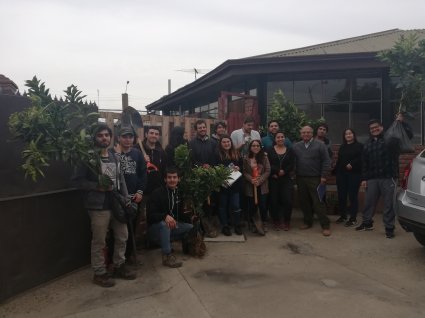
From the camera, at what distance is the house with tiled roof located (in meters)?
8.57

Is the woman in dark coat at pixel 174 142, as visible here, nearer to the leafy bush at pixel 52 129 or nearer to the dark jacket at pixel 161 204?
the dark jacket at pixel 161 204

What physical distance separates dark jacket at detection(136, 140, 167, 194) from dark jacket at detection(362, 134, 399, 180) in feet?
10.3

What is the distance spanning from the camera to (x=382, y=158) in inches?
236

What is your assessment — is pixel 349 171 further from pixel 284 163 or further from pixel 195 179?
pixel 195 179

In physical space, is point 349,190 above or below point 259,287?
above

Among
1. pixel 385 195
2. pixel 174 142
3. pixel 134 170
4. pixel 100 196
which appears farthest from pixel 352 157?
pixel 100 196

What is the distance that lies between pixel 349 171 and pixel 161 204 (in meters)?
3.43

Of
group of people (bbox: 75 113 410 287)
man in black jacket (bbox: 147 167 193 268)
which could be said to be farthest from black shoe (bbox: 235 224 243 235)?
man in black jacket (bbox: 147 167 193 268)

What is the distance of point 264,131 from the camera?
8.11m

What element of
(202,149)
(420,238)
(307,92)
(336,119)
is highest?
(307,92)

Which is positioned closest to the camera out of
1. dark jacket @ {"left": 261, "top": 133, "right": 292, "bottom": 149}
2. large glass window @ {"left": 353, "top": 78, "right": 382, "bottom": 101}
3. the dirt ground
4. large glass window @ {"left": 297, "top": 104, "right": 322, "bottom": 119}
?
the dirt ground

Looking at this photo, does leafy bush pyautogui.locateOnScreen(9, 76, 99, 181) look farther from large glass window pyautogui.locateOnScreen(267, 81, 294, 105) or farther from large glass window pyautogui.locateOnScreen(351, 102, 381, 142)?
large glass window pyautogui.locateOnScreen(351, 102, 381, 142)

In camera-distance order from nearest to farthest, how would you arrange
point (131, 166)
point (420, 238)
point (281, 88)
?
point (131, 166) → point (420, 238) → point (281, 88)

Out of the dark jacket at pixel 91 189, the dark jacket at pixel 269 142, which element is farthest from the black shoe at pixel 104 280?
the dark jacket at pixel 269 142
